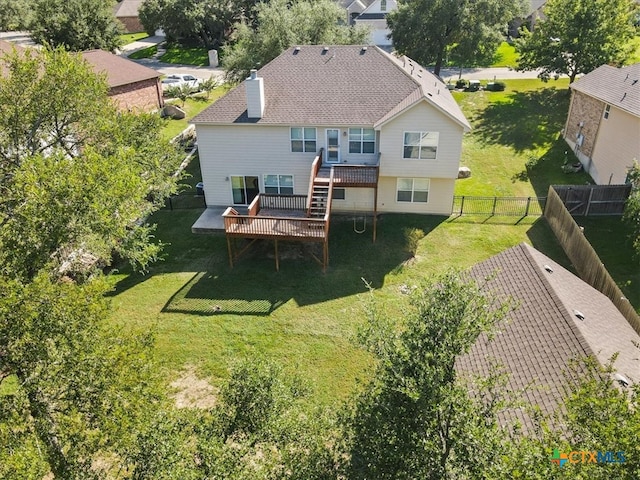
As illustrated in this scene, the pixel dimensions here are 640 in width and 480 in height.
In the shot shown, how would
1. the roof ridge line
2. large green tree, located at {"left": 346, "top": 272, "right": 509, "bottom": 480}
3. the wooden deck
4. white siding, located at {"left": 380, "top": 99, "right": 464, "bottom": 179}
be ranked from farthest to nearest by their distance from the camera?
white siding, located at {"left": 380, "top": 99, "right": 464, "bottom": 179}, the wooden deck, the roof ridge line, large green tree, located at {"left": 346, "top": 272, "right": 509, "bottom": 480}

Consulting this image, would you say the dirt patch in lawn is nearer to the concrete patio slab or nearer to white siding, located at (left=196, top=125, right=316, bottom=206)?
the concrete patio slab

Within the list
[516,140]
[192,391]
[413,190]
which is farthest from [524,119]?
[192,391]

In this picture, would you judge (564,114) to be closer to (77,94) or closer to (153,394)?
(77,94)

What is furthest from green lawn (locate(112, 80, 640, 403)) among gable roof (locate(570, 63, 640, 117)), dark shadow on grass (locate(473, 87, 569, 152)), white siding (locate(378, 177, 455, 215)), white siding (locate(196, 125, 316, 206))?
dark shadow on grass (locate(473, 87, 569, 152))

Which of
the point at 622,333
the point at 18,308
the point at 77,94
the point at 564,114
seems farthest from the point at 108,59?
the point at 622,333

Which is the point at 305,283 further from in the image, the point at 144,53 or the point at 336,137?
the point at 144,53

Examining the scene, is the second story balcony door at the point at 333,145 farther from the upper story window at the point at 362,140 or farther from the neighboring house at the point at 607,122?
the neighboring house at the point at 607,122

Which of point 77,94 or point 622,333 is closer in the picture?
point 622,333
